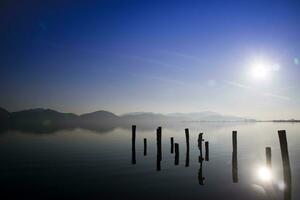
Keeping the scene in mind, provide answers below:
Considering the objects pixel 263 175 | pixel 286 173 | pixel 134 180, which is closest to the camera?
pixel 286 173

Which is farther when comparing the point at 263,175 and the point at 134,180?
the point at 263,175

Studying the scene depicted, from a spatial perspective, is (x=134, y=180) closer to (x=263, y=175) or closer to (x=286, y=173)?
(x=286, y=173)

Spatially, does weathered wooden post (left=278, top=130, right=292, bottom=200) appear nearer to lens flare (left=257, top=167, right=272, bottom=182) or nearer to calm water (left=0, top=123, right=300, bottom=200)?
calm water (left=0, top=123, right=300, bottom=200)

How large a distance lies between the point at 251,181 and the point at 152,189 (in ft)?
28.5

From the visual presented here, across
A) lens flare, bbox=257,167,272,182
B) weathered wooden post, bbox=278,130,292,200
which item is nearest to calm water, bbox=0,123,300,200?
lens flare, bbox=257,167,272,182

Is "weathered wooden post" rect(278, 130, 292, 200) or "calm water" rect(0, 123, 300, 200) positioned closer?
"weathered wooden post" rect(278, 130, 292, 200)

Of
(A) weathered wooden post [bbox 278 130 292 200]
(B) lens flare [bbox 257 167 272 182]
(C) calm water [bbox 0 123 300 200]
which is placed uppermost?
(A) weathered wooden post [bbox 278 130 292 200]

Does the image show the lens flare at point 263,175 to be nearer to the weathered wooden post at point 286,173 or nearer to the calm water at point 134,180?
the calm water at point 134,180

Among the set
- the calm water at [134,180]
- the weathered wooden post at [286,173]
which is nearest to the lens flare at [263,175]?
the calm water at [134,180]

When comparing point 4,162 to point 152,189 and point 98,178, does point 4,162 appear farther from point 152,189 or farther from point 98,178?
point 152,189

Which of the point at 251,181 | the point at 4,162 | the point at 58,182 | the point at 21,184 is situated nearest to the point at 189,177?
the point at 251,181

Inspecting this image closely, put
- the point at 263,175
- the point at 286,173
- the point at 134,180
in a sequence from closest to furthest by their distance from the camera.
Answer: the point at 286,173
the point at 134,180
the point at 263,175

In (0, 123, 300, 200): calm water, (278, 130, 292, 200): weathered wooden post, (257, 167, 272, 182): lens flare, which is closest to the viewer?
(278, 130, 292, 200): weathered wooden post

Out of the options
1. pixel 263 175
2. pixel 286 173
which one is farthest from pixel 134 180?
pixel 263 175
